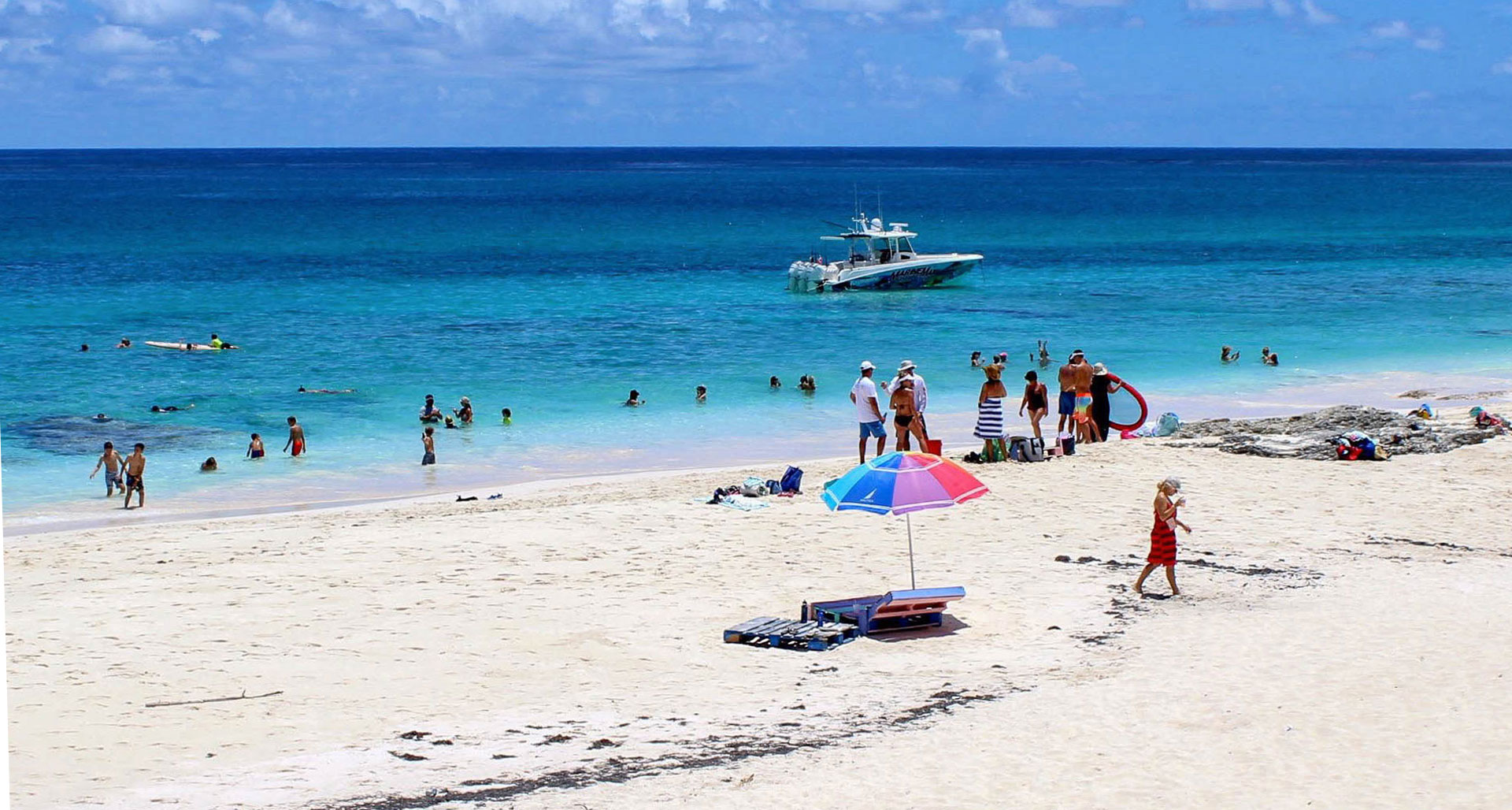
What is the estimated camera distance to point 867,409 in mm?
18578

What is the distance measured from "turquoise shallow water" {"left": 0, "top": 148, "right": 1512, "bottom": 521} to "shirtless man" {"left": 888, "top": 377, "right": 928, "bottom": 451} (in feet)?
16.5

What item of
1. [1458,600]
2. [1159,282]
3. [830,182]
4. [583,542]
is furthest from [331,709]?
[830,182]

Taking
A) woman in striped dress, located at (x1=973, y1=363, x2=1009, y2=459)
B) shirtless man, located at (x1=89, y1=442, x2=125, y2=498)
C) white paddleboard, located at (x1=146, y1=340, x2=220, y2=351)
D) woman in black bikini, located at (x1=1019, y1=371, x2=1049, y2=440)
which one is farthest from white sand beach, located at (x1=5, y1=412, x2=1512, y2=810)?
white paddleboard, located at (x1=146, y1=340, x2=220, y2=351)

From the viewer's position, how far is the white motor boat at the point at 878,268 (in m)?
45.9

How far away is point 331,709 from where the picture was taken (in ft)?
33.8

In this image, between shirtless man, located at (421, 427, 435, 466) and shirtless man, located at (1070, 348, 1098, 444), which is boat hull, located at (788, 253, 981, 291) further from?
shirtless man, located at (1070, 348, 1098, 444)

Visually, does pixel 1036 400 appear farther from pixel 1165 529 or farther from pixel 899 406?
pixel 1165 529

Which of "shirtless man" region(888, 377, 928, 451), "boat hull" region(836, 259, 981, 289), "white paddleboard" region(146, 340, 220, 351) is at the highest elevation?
"boat hull" region(836, 259, 981, 289)

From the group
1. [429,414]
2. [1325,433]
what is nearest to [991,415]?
[1325,433]

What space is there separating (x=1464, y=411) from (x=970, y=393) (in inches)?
346

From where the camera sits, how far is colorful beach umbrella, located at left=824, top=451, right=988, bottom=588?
480 inches

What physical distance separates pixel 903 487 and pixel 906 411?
629 cm

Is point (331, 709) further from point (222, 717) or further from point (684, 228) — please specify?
point (684, 228)

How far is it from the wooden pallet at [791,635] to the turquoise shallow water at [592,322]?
10.4 metres
